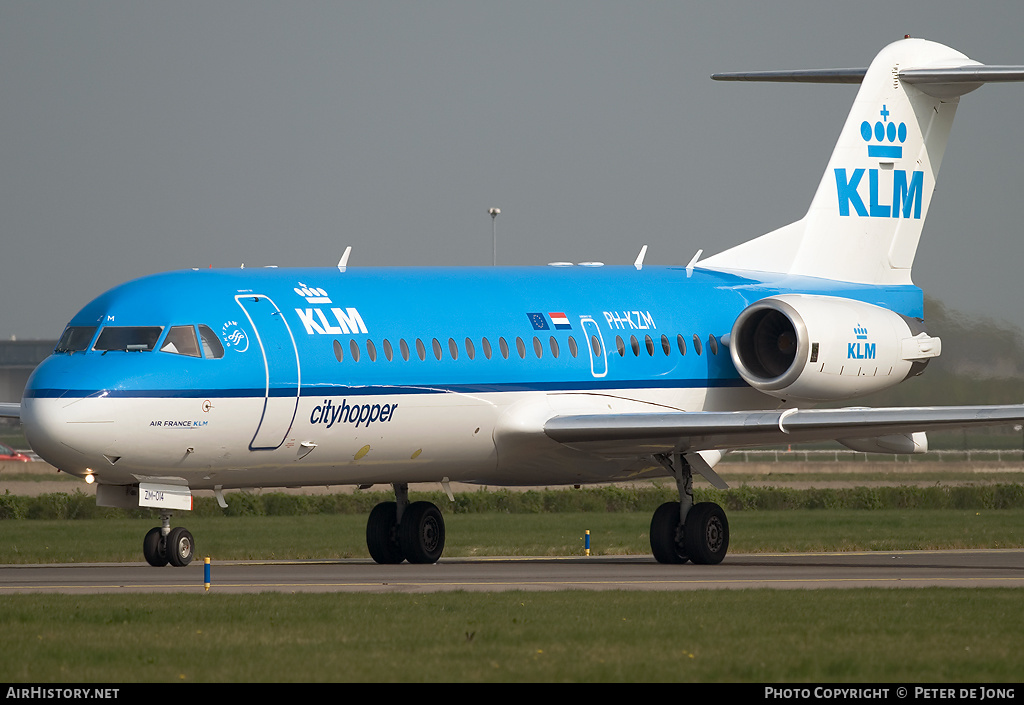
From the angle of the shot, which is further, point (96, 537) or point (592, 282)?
point (96, 537)

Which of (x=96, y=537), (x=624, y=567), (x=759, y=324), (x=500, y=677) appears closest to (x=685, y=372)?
(x=759, y=324)

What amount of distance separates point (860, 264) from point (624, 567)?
31.2 feet

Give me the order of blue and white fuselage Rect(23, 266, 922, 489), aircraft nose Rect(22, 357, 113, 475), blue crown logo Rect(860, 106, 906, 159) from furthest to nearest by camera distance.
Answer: blue crown logo Rect(860, 106, 906, 159)
blue and white fuselage Rect(23, 266, 922, 489)
aircraft nose Rect(22, 357, 113, 475)

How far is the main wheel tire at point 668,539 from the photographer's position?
27.7 m

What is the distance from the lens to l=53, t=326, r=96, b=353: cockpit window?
23.5 meters

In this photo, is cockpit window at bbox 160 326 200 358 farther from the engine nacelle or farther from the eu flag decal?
the engine nacelle

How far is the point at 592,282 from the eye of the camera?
97.9ft

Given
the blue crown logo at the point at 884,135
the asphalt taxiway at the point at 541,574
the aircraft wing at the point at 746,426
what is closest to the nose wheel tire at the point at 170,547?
the asphalt taxiway at the point at 541,574

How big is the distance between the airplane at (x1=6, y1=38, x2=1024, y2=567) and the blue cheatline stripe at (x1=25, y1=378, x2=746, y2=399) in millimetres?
32

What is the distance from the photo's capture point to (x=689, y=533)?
27484 millimetres

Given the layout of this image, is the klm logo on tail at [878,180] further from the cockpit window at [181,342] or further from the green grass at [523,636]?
the cockpit window at [181,342]

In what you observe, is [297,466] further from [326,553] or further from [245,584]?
[326,553]

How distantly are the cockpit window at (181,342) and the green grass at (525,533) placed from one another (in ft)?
27.0

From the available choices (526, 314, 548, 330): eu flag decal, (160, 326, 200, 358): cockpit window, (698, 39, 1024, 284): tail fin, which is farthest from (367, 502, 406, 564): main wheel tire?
(698, 39, 1024, 284): tail fin
